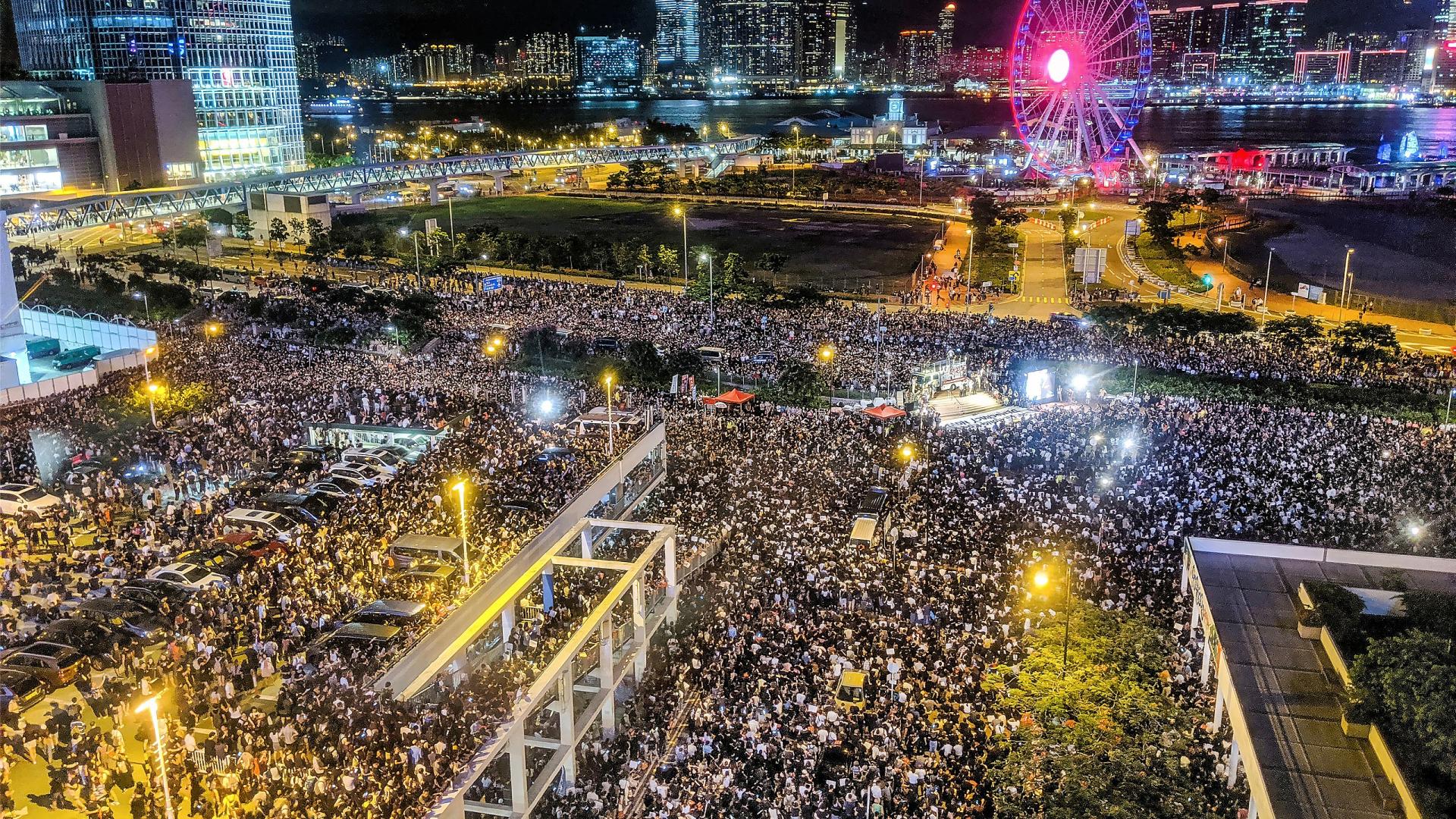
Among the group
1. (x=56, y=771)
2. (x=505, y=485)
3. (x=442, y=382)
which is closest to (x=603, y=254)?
(x=442, y=382)

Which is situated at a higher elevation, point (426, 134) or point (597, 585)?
point (426, 134)

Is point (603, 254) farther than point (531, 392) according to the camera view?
Yes

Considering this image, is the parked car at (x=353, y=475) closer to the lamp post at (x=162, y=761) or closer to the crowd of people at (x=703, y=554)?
the crowd of people at (x=703, y=554)

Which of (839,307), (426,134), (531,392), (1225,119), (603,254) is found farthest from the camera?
(1225,119)

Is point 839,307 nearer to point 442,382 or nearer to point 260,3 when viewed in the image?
point 442,382

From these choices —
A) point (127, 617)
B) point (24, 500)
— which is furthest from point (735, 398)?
point (24, 500)

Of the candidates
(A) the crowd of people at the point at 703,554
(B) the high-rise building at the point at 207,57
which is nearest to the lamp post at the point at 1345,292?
(A) the crowd of people at the point at 703,554

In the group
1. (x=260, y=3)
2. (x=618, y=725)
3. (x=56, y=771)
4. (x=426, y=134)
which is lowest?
(x=618, y=725)
